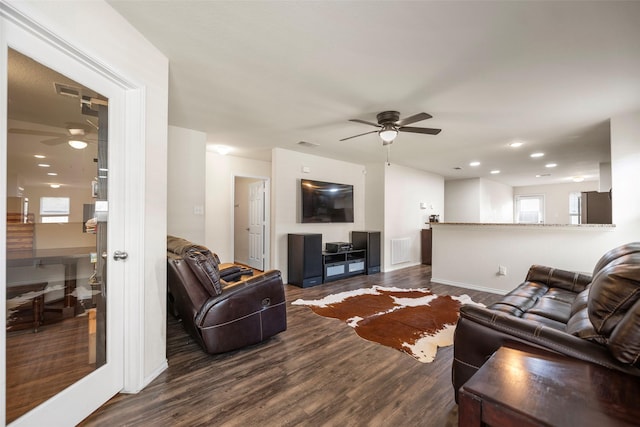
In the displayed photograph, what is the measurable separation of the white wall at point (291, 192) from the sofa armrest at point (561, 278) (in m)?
3.39

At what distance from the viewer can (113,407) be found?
1.64 meters

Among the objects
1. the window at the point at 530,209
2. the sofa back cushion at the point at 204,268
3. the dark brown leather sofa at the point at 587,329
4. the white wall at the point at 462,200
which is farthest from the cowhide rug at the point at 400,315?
the window at the point at 530,209

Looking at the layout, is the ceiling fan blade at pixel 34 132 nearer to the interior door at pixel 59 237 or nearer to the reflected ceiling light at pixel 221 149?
the interior door at pixel 59 237

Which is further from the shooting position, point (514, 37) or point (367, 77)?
point (367, 77)

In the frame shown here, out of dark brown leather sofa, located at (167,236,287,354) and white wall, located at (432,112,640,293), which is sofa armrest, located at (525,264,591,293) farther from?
dark brown leather sofa, located at (167,236,287,354)

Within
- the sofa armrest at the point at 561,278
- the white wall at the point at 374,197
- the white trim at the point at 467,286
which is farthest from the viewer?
the white wall at the point at 374,197

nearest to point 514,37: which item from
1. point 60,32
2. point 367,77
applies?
point 367,77

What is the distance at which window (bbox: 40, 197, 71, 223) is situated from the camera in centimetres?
155

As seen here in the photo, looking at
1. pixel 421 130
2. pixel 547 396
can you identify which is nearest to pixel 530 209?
pixel 421 130

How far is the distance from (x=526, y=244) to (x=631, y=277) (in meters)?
3.36

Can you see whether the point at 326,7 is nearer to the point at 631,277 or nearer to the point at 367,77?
the point at 367,77

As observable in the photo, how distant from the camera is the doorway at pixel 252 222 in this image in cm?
572

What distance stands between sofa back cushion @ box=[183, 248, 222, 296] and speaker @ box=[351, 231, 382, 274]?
12.4ft

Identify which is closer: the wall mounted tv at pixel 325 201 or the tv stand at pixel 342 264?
the tv stand at pixel 342 264
